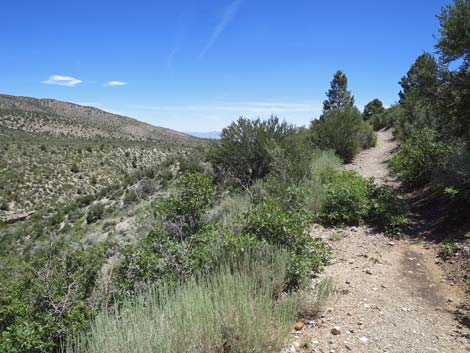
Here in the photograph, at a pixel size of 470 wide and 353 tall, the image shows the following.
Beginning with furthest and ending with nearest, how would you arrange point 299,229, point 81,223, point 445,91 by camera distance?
point 81,223, point 445,91, point 299,229

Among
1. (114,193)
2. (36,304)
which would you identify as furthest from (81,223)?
(36,304)

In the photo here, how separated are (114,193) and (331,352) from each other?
86.6 ft

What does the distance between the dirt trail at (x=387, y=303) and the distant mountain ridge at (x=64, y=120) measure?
5115cm

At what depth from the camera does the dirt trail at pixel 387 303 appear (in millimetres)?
3064

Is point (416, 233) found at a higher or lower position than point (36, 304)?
higher

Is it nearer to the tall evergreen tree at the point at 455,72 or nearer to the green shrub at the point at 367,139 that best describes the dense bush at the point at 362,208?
the tall evergreen tree at the point at 455,72

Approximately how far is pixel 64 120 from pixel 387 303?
2309 inches

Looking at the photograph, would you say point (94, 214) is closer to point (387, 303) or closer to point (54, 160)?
point (54, 160)

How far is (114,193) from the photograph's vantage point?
26.7 m

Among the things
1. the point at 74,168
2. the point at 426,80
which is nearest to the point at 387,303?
the point at 426,80

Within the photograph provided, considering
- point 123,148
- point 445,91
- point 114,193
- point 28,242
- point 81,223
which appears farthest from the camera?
point 123,148

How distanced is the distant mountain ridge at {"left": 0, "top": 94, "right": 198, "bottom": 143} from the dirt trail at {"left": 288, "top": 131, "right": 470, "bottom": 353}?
51.1m

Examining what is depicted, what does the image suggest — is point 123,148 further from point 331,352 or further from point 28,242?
point 331,352

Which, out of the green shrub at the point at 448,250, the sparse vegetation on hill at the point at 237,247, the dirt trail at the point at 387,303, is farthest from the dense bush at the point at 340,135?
the green shrub at the point at 448,250
